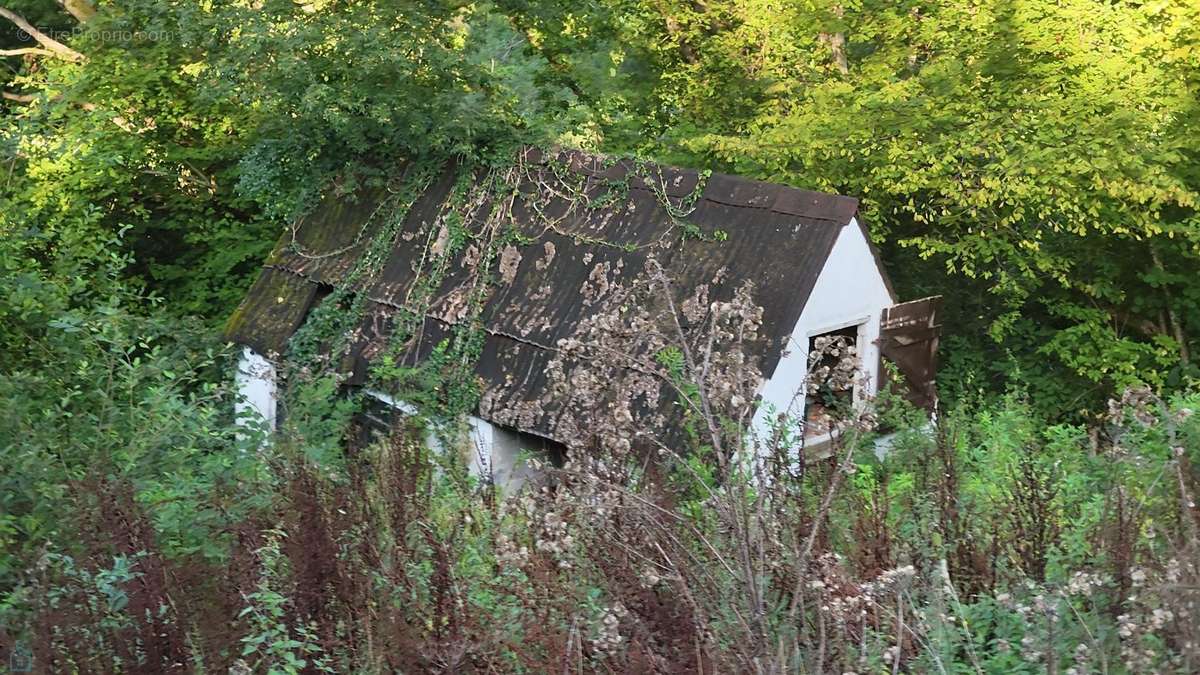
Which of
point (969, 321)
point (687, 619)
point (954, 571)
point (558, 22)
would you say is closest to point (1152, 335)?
point (969, 321)

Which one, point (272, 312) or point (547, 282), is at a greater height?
point (547, 282)

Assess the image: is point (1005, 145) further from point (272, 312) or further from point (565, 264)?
point (272, 312)

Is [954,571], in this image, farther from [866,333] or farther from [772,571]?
[866,333]

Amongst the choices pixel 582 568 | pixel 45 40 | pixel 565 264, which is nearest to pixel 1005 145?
pixel 565 264

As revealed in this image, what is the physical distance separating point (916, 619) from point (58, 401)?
4.85 m

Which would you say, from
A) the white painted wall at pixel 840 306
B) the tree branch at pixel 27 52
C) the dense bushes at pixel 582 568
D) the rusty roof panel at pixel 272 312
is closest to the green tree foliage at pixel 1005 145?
the white painted wall at pixel 840 306

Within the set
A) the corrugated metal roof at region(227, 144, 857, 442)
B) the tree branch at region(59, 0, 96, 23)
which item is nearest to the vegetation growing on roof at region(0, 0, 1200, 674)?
the corrugated metal roof at region(227, 144, 857, 442)

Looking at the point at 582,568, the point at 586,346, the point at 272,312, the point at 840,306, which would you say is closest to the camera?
the point at 582,568

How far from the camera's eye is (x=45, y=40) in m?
17.4

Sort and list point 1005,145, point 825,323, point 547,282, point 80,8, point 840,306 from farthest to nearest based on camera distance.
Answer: point 80,8 → point 1005,145 → point 547,282 → point 840,306 → point 825,323

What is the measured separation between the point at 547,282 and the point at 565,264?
0.25 m

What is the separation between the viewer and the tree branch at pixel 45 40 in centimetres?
1705

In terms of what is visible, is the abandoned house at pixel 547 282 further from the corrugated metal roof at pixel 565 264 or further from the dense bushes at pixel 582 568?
the dense bushes at pixel 582 568

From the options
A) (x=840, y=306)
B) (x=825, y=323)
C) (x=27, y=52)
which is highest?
(x=27, y=52)
